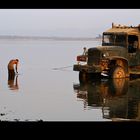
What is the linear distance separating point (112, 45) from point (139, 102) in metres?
7.21

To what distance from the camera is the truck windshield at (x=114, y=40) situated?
1867 cm

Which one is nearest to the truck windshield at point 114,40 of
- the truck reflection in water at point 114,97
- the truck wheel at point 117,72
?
the truck wheel at point 117,72

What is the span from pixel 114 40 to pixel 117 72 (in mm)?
1515

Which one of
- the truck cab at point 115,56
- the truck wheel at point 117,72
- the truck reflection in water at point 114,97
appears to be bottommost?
the truck reflection in water at point 114,97

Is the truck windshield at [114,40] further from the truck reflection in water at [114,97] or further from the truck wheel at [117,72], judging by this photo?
the truck reflection in water at [114,97]

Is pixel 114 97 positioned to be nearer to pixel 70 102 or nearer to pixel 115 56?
pixel 70 102

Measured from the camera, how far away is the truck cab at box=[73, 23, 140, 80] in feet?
59.1

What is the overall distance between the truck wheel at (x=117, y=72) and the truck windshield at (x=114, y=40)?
1065 millimetres

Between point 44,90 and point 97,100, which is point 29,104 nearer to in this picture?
point 97,100

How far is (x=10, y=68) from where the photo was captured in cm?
2089

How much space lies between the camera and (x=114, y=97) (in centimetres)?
1328

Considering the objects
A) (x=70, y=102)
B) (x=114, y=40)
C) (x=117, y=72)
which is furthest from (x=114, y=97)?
(x=114, y=40)

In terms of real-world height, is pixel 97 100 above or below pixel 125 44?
below
